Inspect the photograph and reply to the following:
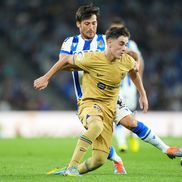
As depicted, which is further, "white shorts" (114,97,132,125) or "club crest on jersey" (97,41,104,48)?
"club crest on jersey" (97,41,104,48)

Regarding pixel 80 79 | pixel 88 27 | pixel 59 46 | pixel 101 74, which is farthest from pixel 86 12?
pixel 59 46

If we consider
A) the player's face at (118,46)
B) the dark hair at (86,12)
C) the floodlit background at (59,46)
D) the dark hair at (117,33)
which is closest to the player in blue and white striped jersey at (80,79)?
the dark hair at (86,12)

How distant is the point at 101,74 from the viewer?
788 cm

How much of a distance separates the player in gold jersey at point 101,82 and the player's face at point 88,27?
781 millimetres

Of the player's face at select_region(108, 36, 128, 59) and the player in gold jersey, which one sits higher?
the player's face at select_region(108, 36, 128, 59)

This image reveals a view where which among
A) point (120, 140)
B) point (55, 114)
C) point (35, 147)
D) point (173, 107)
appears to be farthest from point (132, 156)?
point (173, 107)

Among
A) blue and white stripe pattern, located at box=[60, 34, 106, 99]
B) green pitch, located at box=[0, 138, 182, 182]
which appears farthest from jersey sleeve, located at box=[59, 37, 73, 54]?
green pitch, located at box=[0, 138, 182, 182]

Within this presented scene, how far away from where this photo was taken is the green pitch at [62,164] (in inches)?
295

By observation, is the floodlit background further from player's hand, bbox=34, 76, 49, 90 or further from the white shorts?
player's hand, bbox=34, 76, 49, 90

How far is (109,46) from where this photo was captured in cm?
781

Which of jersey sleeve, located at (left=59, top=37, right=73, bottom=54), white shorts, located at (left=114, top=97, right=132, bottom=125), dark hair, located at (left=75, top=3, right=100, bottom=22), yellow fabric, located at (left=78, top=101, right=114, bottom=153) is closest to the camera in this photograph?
yellow fabric, located at (left=78, top=101, right=114, bottom=153)

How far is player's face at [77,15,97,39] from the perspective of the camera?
8.62m

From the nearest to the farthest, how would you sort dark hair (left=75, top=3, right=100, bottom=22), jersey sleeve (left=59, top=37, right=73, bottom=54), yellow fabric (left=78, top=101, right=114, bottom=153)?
1. yellow fabric (left=78, top=101, right=114, bottom=153)
2. dark hair (left=75, top=3, right=100, bottom=22)
3. jersey sleeve (left=59, top=37, right=73, bottom=54)

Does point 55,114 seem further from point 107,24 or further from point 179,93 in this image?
point 107,24
